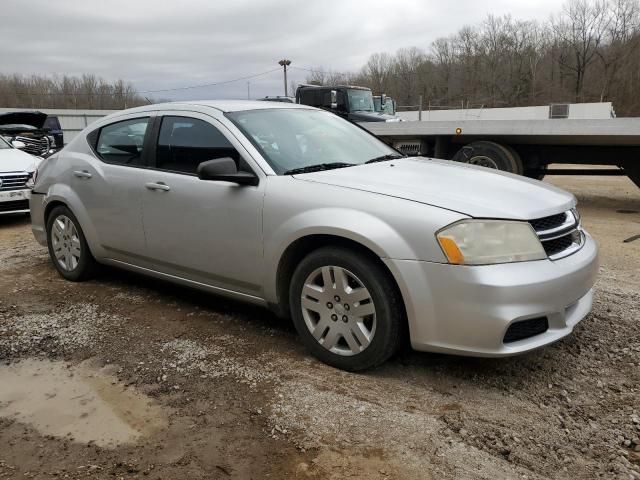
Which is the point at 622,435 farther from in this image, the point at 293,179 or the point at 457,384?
the point at 293,179

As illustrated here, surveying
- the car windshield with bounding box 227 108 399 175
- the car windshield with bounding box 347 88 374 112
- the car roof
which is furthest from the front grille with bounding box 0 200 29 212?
the car windshield with bounding box 347 88 374 112

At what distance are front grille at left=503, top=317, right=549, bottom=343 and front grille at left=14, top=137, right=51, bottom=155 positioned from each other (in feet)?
34.4

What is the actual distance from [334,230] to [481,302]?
2.89 feet

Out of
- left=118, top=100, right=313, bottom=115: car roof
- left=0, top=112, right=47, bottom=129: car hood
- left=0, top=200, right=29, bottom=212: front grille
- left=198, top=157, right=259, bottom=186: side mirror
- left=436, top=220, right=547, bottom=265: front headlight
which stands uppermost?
left=0, top=112, right=47, bottom=129: car hood

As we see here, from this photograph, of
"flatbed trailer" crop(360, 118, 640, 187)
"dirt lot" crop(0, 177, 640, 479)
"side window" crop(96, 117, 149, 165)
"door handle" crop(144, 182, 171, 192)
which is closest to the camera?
"dirt lot" crop(0, 177, 640, 479)

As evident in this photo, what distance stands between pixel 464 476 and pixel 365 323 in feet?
3.34

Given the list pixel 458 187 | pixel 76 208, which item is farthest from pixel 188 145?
pixel 458 187

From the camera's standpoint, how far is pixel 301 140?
394 cm

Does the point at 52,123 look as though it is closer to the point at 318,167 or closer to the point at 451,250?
the point at 318,167

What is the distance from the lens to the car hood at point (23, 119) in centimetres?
1453

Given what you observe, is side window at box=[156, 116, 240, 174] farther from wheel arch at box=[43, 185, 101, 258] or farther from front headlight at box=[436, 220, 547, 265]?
front headlight at box=[436, 220, 547, 265]

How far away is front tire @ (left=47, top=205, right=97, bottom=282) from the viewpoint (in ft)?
16.1

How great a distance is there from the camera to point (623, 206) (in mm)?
9102

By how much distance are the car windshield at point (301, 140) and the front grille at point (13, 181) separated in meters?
5.85
